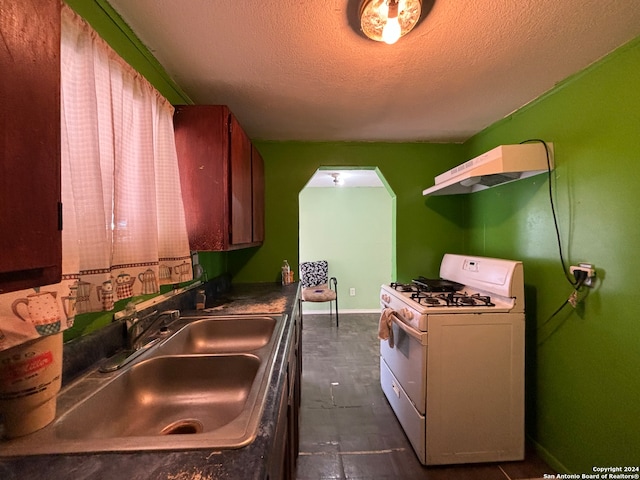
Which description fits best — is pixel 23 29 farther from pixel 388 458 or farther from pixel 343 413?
pixel 343 413

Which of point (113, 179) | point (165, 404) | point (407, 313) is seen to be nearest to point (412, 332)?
point (407, 313)

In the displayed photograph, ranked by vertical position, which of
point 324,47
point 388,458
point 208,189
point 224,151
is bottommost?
point 388,458

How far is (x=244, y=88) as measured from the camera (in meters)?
1.65

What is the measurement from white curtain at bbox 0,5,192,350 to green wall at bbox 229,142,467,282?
4.49 ft

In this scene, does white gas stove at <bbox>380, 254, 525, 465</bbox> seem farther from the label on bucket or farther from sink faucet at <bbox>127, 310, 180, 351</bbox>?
the label on bucket

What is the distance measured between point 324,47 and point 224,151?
0.70m

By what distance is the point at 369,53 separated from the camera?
130 centimetres

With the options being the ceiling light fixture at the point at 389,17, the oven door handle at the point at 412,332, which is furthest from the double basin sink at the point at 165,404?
the ceiling light fixture at the point at 389,17

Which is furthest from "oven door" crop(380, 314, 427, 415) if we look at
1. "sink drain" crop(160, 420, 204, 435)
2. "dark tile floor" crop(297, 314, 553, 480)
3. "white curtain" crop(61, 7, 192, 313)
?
"white curtain" crop(61, 7, 192, 313)

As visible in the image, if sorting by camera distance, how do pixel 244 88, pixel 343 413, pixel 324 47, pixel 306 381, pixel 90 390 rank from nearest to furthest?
pixel 90 390, pixel 324 47, pixel 244 88, pixel 343 413, pixel 306 381

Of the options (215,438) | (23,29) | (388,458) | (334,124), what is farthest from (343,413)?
(23,29)

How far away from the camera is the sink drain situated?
35.1 inches

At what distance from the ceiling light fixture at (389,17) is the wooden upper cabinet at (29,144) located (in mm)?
962

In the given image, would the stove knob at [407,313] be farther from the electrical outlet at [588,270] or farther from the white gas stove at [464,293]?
the electrical outlet at [588,270]
